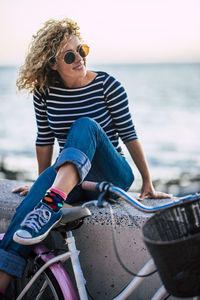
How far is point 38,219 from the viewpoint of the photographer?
84.5 inches

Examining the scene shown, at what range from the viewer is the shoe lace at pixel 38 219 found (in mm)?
2137

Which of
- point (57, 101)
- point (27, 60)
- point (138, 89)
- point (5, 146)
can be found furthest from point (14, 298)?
point (138, 89)

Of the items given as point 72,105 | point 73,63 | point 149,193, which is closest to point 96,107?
point 72,105

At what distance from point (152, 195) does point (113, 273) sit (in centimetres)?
58

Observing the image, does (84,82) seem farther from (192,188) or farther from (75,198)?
(192,188)

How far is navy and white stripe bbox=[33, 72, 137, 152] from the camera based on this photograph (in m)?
2.96

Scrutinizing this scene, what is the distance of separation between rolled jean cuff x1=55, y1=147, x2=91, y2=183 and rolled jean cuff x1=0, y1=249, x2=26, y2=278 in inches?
22.9

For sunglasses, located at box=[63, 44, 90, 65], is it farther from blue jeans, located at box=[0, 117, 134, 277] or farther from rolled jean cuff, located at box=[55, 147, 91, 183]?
rolled jean cuff, located at box=[55, 147, 91, 183]

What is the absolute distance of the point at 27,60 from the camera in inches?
122

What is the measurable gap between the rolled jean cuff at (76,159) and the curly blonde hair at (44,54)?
0.93 metres

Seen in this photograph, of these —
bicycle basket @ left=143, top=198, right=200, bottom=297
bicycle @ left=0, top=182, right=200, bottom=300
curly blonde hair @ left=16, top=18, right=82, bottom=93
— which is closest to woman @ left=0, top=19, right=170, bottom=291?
curly blonde hair @ left=16, top=18, right=82, bottom=93

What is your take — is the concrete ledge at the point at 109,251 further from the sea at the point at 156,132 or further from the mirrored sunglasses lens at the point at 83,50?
the mirrored sunglasses lens at the point at 83,50

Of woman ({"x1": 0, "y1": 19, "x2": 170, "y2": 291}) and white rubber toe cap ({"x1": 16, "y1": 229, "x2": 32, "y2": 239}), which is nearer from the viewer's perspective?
white rubber toe cap ({"x1": 16, "y1": 229, "x2": 32, "y2": 239})

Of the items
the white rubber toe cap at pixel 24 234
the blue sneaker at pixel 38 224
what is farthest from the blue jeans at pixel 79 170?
the white rubber toe cap at pixel 24 234
